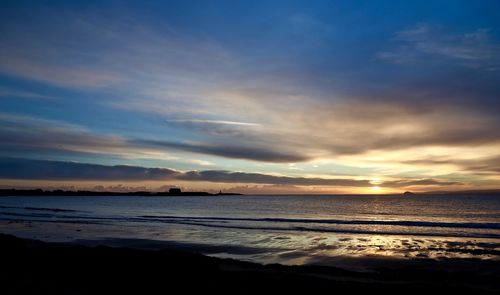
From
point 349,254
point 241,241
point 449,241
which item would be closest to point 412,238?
point 449,241

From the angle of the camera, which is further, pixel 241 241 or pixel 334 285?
pixel 241 241

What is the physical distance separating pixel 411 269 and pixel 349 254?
5304mm

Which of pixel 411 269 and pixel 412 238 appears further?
pixel 412 238

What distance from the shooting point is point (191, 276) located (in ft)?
48.2

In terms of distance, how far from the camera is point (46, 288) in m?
11.9

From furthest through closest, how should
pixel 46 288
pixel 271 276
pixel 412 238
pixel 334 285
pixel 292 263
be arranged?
pixel 412 238
pixel 292 263
pixel 271 276
pixel 334 285
pixel 46 288

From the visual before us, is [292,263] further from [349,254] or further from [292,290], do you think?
[292,290]

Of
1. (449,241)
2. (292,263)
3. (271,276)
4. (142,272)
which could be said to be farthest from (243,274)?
(449,241)

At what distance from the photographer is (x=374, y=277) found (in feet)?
55.9

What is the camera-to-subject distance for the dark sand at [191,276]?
1284 cm

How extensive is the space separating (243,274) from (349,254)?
34.0 feet

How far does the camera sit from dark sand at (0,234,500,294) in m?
12.8

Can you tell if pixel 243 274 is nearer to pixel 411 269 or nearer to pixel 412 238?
pixel 411 269

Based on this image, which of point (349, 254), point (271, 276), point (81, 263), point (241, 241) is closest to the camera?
point (271, 276)
